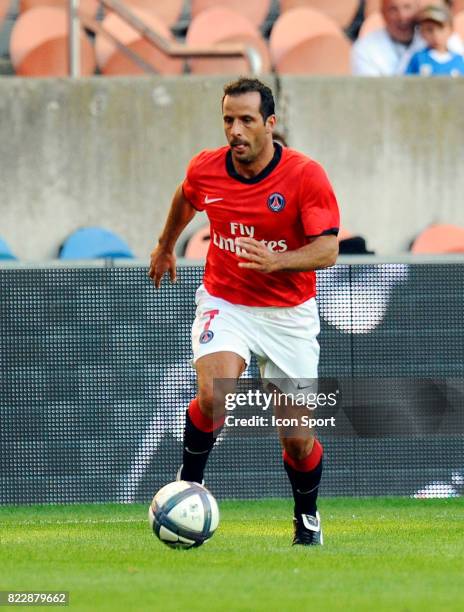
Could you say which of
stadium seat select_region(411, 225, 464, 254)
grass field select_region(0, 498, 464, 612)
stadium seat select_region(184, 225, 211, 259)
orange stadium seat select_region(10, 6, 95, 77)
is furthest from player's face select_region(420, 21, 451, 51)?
grass field select_region(0, 498, 464, 612)

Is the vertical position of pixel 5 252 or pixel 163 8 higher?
pixel 163 8

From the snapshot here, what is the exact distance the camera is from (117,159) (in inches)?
518

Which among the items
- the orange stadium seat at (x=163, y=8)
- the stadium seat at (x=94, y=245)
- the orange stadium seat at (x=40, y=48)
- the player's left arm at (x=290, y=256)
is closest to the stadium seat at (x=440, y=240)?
the stadium seat at (x=94, y=245)

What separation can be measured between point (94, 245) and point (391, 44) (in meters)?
3.77

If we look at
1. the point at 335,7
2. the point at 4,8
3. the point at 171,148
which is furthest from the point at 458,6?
the point at 4,8

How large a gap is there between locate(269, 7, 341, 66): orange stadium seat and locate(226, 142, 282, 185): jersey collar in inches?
292

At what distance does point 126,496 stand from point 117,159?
365 cm

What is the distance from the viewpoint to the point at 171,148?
13234 mm

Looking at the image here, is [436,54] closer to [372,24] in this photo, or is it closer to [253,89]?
[372,24]

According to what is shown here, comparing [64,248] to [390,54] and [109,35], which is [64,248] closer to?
[109,35]

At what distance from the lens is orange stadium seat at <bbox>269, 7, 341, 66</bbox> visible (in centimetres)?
1520

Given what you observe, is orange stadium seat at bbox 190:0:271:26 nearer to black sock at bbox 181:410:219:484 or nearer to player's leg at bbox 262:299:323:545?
player's leg at bbox 262:299:323:545

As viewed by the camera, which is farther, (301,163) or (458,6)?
(458,6)

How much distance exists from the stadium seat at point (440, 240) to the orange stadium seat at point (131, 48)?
2847 mm
